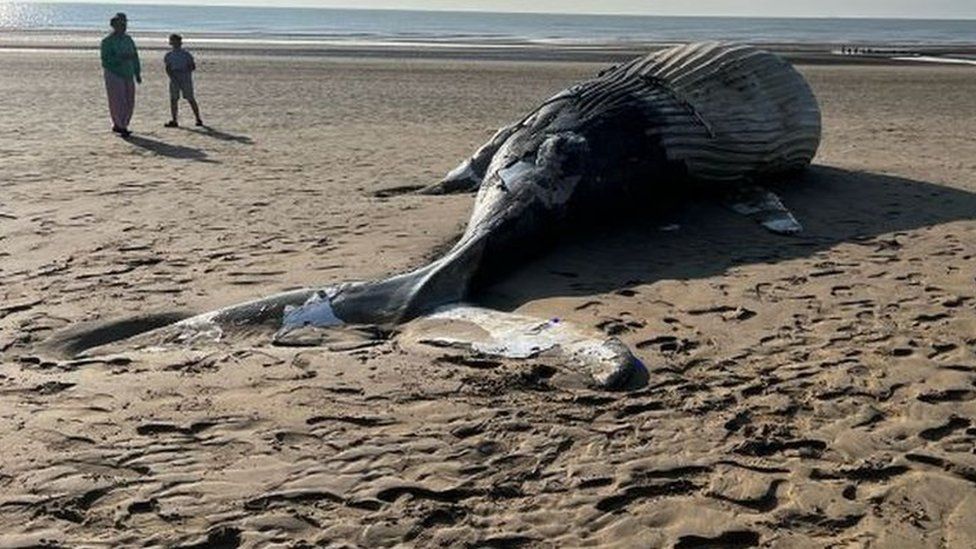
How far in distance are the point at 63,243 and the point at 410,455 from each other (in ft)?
15.0

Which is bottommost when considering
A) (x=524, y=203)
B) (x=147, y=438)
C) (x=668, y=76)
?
(x=147, y=438)

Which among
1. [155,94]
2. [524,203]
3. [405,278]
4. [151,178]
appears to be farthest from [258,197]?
[155,94]

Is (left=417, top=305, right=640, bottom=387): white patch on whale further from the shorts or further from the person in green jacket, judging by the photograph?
the shorts

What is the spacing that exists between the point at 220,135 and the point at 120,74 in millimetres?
1794

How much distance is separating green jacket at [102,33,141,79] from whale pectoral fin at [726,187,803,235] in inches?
397

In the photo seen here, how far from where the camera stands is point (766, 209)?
765cm

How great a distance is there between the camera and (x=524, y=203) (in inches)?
263

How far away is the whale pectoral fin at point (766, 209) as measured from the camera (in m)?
7.30

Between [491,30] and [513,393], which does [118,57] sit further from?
[491,30]

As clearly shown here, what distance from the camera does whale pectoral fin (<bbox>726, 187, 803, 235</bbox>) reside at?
7305mm

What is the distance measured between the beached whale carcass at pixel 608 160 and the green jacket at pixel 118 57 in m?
7.44

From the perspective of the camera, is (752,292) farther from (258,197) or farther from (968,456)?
(258,197)

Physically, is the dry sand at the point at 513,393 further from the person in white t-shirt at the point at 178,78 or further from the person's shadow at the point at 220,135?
the person in white t-shirt at the point at 178,78

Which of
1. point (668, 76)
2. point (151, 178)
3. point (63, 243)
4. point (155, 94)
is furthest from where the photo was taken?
point (155, 94)
